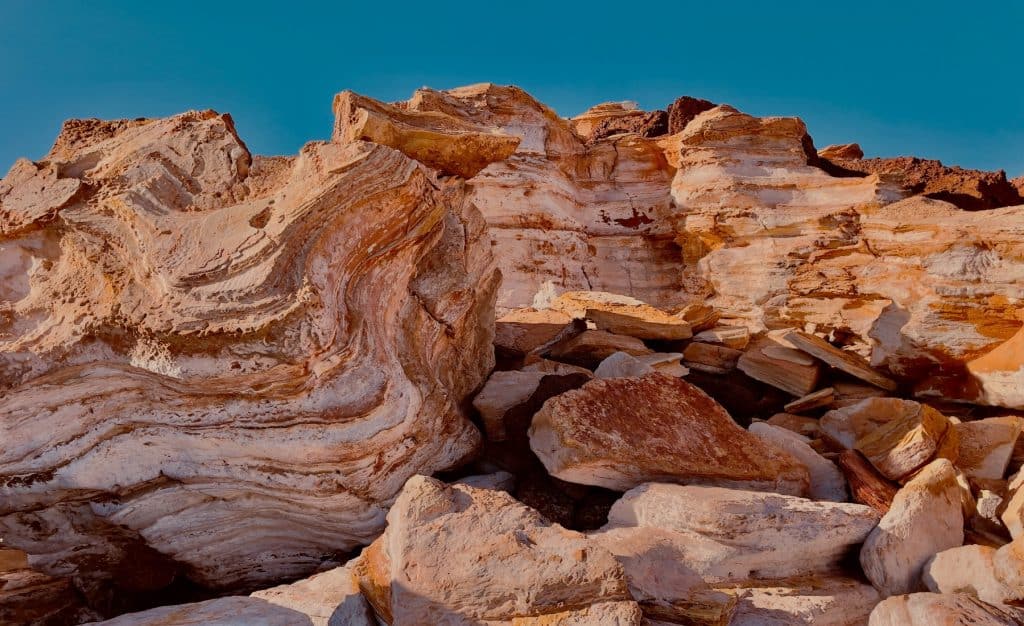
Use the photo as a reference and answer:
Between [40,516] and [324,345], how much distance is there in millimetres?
1695

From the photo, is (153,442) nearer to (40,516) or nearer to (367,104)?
(40,516)

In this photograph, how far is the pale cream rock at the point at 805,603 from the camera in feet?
10.7

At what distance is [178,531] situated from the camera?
12.5 ft

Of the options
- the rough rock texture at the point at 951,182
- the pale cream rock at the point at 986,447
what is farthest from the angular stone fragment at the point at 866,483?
the rough rock texture at the point at 951,182

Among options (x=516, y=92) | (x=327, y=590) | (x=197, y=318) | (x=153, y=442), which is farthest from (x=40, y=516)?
(x=516, y=92)

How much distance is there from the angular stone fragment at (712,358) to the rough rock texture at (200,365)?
9.49ft

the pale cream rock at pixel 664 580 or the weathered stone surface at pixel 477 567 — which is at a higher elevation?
the weathered stone surface at pixel 477 567

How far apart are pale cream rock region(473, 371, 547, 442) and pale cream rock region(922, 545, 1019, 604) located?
255cm

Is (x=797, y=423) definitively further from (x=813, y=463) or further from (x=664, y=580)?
(x=664, y=580)

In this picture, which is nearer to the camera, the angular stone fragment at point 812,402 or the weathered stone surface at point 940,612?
the weathered stone surface at point 940,612

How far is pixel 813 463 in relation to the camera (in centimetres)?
453

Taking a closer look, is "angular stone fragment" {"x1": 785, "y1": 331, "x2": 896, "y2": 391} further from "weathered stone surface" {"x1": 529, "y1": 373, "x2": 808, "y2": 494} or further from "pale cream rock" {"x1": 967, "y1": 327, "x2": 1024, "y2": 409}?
"weathered stone surface" {"x1": 529, "y1": 373, "x2": 808, "y2": 494}

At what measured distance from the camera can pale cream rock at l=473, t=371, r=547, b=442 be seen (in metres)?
4.84

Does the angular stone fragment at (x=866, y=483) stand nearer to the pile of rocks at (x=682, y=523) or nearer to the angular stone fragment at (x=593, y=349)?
the pile of rocks at (x=682, y=523)
